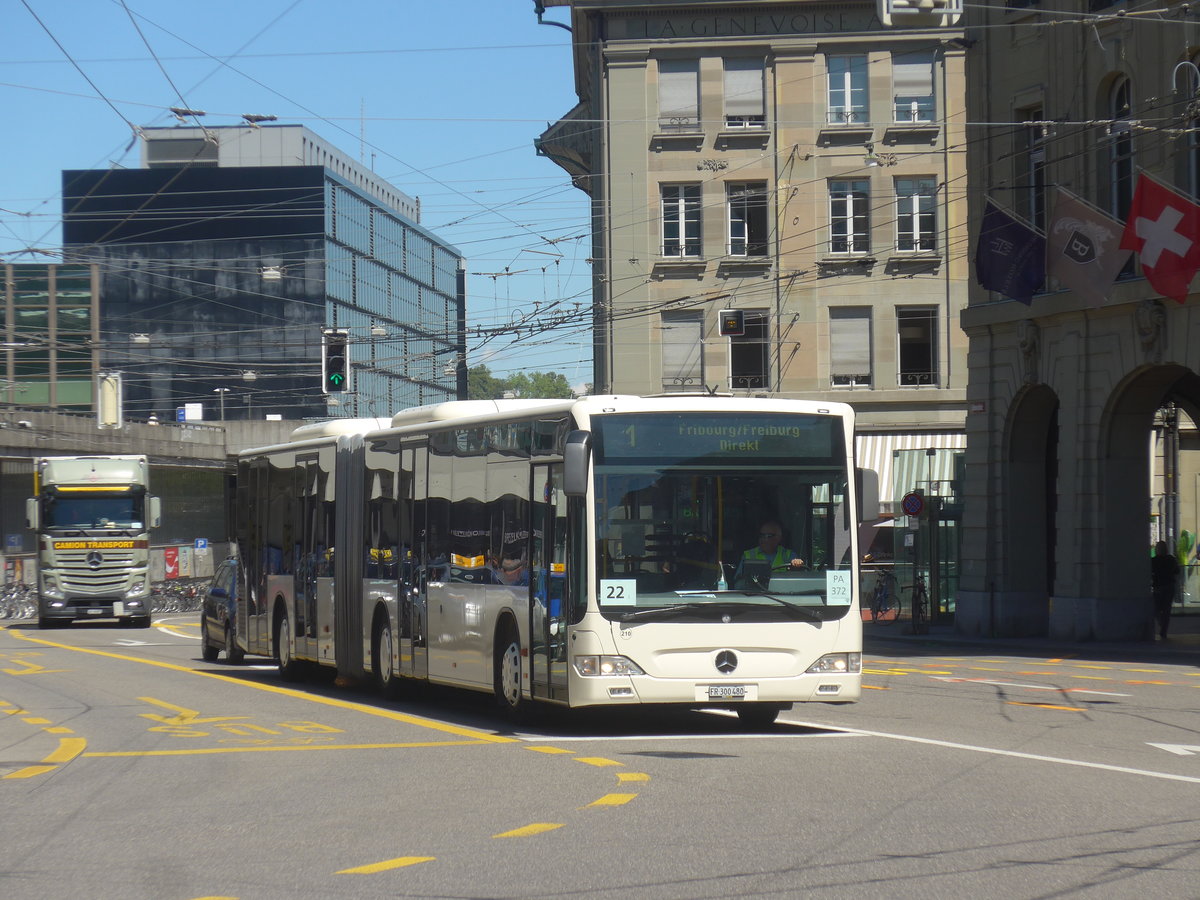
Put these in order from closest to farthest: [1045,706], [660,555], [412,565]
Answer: [660,555], [1045,706], [412,565]

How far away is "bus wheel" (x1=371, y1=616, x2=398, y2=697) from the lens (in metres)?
19.7

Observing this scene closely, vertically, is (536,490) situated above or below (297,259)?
below

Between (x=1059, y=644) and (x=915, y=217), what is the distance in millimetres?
20351

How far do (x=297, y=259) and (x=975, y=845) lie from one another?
4093 inches

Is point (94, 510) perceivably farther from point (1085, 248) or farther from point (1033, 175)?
point (1085, 248)

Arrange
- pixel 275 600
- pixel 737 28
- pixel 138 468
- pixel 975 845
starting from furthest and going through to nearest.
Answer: pixel 737 28 → pixel 138 468 → pixel 275 600 → pixel 975 845

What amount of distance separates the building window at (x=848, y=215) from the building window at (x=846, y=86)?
1786 mm

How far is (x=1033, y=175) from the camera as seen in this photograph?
34.7 meters

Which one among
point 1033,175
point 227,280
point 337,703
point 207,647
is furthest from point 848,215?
point 227,280

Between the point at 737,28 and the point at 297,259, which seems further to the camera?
the point at 297,259

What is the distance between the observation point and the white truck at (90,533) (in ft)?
145

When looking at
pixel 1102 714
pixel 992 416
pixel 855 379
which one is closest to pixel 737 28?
pixel 855 379

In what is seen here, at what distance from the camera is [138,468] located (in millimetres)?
45031

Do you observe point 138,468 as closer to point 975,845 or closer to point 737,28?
point 737,28
